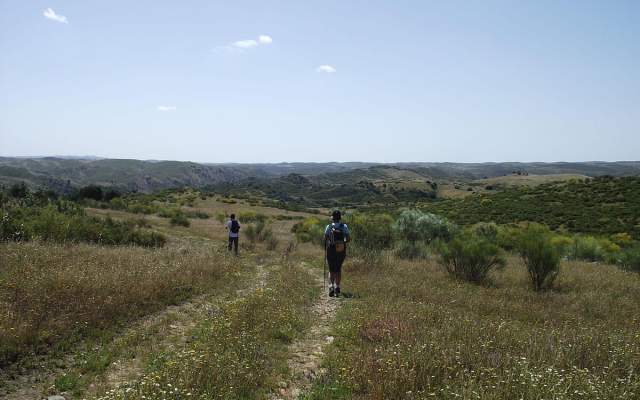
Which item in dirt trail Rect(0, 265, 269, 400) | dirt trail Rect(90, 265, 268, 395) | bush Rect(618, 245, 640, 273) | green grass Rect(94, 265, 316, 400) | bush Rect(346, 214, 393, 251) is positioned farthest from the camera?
bush Rect(346, 214, 393, 251)

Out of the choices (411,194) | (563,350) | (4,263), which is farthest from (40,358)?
(411,194)

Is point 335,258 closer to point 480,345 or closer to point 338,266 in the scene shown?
point 338,266

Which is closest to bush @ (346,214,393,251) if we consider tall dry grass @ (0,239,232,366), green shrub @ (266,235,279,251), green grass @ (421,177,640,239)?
green shrub @ (266,235,279,251)

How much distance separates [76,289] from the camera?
286 inches

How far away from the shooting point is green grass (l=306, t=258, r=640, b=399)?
4.29 meters

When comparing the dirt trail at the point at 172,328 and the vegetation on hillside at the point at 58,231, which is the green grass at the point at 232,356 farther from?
the vegetation on hillside at the point at 58,231

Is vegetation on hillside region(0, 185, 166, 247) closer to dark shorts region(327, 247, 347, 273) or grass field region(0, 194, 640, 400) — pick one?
grass field region(0, 194, 640, 400)

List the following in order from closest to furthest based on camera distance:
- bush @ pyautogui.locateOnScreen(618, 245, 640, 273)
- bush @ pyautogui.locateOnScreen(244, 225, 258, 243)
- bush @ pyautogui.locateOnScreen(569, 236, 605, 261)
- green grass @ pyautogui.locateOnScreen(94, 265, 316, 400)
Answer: green grass @ pyautogui.locateOnScreen(94, 265, 316, 400) → bush @ pyautogui.locateOnScreen(618, 245, 640, 273) → bush @ pyautogui.locateOnScreen(569, 236, 605, 261) → bush @ pyautogui.locateOnScreen(244, 225, 258, 243)

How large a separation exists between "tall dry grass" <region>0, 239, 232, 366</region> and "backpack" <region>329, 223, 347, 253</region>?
3316 mm

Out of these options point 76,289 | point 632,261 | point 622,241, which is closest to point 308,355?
point 76,289

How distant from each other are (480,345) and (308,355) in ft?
8.33

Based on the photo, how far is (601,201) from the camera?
151 ft

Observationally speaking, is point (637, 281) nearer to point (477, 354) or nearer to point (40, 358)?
point (477, 354)

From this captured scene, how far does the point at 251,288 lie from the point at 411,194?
109239mm
